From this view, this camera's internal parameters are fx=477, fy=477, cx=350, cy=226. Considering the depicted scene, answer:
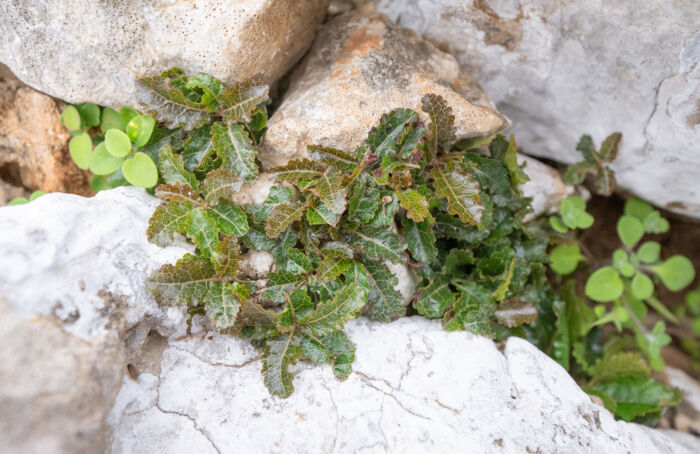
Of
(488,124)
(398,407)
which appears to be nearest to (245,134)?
(488,124)

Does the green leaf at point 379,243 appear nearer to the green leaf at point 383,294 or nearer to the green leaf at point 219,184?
the green leaf at point 383,294

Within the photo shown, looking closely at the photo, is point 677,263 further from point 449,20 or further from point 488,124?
point 449,20

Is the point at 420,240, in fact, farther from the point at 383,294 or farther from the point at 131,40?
the point at 131,40

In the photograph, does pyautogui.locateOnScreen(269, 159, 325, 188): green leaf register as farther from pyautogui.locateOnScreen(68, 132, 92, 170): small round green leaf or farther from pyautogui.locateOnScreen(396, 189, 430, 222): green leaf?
pyautogui.locateOnScreen(68, 132, 92, 170): small round green leaf

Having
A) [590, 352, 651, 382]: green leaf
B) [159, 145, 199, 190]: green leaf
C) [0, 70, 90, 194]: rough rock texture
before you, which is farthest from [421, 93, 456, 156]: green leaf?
[0, 70, 90, 194]: rough rock texture

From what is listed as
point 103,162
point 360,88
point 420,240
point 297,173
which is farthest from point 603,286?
point 103,162
